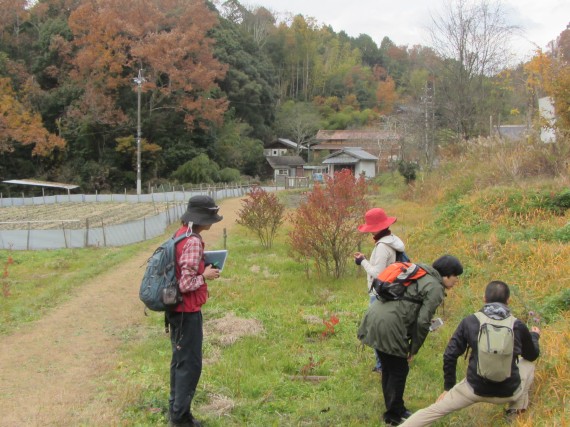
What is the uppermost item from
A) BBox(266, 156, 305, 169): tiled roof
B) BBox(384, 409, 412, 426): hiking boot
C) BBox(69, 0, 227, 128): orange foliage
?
BBox(69, 0, 227, 128): orange foliage

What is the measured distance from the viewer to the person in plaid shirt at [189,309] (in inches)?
151

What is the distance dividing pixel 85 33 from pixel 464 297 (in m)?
42.0

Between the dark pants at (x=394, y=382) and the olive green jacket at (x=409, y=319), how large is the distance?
0.20m

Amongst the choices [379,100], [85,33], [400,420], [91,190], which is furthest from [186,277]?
[379,100]

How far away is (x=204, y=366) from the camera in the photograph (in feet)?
18.0

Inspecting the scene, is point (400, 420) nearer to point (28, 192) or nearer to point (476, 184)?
point (476, 184)

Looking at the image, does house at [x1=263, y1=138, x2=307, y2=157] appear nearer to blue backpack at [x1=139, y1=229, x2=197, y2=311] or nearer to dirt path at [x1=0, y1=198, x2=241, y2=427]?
dirt path at [x1=0, y1=198, x2=241, y2=427]

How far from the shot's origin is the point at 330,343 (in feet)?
20.2

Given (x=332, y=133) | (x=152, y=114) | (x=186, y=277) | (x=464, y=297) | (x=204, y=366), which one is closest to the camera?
(x=186, y=277)

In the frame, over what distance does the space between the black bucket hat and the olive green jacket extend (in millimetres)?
1477

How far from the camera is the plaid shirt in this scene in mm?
3785

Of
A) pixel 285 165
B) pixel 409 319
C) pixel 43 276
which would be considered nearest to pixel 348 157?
pixel 285 165

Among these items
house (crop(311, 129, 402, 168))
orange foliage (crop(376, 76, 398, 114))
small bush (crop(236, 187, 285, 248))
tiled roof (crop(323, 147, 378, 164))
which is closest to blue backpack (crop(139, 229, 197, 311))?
small bush (crop(236, 187, 285, 248))

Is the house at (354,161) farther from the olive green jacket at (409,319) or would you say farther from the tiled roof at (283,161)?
the olive green jacket at (409,319)
